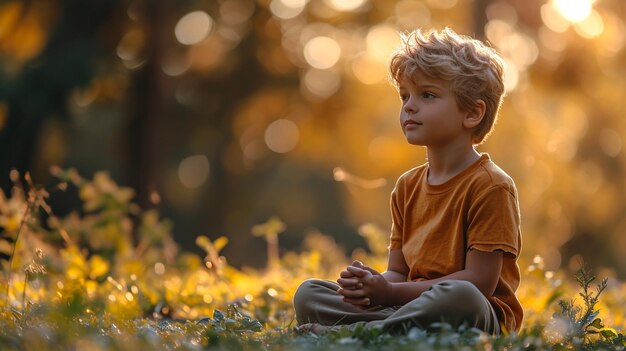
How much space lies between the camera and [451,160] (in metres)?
4.18

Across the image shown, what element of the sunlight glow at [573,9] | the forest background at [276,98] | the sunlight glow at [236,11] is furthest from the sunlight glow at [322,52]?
the sunlight glow at [573,9]

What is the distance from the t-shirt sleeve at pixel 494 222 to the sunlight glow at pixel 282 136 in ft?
65.4

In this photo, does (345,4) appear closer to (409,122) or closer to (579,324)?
(409,122)

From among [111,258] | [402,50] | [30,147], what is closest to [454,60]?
[402,50]

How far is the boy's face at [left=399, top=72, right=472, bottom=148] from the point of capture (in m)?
4.10

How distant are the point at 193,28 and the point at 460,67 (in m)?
17.1

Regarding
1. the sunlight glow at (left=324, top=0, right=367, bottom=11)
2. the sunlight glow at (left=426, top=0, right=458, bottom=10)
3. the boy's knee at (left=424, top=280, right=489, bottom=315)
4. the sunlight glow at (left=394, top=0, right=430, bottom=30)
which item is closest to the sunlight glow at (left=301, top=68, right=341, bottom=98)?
the sunlight glow at (left=324, top=0, right=367, bottom=11)

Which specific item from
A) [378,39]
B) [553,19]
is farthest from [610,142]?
[378,39]

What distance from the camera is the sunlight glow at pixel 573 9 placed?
1402 centimetres

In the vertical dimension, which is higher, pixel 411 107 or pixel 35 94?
pixel 35 94

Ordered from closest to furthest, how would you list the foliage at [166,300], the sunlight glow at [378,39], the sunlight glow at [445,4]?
the foliage at [166,300]
the sunlight glow at [445,4]
the sunlight glow at [378,39]

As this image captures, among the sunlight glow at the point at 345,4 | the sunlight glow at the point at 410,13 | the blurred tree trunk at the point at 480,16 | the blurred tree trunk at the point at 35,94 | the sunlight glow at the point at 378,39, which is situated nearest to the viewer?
the blurred tree trunk at the point at 480,16

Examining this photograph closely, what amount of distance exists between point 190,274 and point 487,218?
129 inches

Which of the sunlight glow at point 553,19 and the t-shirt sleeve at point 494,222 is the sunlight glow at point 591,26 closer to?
the sunlight glow at point 553,19
